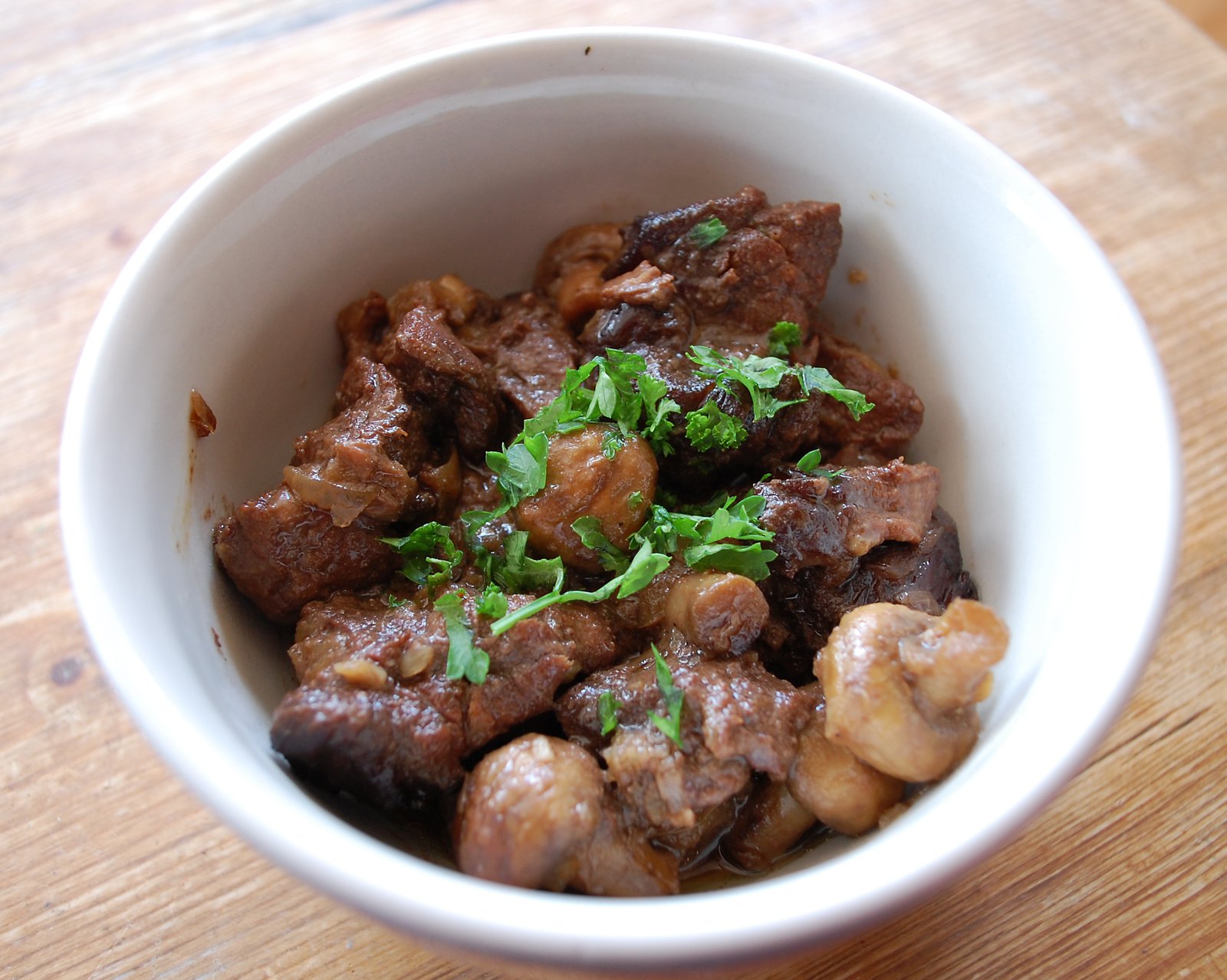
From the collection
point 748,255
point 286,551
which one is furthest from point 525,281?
point 286,551

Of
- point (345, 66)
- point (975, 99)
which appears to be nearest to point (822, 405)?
point (975, 99)

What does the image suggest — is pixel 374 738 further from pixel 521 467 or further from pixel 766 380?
pixel 766 380

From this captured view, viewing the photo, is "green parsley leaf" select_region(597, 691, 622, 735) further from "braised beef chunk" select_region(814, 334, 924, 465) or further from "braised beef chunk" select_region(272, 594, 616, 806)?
"braised beef chunk" select_region(814, 334, 924, 465)

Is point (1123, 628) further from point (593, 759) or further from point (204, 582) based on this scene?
point (204, 582)

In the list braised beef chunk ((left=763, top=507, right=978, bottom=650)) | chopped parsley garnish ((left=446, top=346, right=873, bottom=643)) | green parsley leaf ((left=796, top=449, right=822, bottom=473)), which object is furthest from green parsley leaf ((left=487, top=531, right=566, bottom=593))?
green parsley leaf ((left=796, top=449, right=822, bottom=473))

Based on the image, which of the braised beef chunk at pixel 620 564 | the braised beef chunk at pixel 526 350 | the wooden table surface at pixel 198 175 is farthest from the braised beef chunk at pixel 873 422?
the wooden table surface at pixel 198 175
